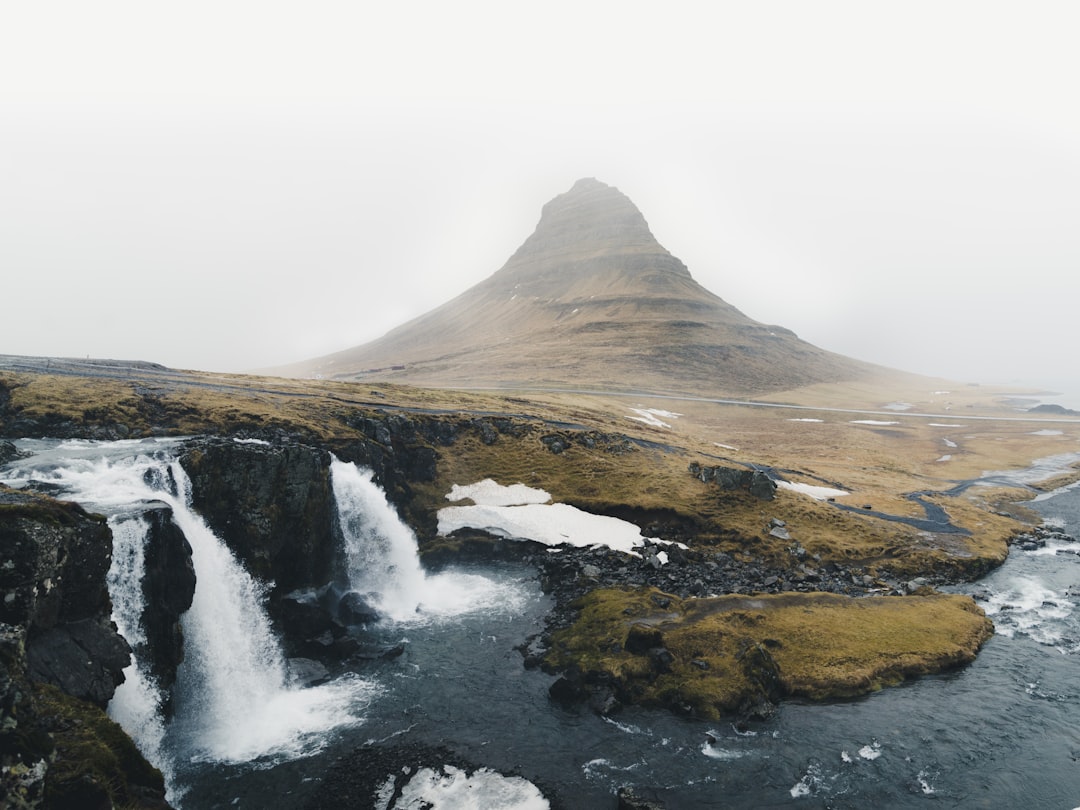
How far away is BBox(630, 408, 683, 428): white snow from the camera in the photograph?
137 meters

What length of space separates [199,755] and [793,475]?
79.2m

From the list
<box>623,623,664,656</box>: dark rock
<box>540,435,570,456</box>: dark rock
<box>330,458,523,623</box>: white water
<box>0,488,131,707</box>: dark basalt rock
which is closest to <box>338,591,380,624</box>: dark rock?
<box>330,458,523,623</box>: white water

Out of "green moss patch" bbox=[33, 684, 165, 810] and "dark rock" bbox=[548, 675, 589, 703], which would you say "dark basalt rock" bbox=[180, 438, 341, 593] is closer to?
"green moss patch" bbox=[33, 684, 165, 810]

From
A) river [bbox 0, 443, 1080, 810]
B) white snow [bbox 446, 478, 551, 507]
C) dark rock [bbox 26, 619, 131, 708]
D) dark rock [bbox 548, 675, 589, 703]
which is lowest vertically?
river [bbox 0, 443, 1080, 810]

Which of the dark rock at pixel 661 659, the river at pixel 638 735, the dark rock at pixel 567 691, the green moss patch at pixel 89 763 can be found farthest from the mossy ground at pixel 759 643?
the green moss patch at pixel 89 763

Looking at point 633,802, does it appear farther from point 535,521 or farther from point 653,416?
point 653,416

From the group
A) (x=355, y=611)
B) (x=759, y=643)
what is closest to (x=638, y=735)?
(x=759, y=643)

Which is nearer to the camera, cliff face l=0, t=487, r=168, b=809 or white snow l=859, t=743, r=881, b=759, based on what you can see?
cliff face l=0, t=487, r=168, b=809

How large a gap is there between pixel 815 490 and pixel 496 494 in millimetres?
44352

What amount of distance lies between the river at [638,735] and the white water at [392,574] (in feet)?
17.9

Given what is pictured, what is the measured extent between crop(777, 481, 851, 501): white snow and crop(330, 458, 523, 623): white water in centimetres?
4361

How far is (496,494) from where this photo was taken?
220ft

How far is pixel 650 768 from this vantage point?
2889 cm

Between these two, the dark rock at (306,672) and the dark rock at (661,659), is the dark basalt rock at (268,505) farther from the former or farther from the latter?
the dark rock at (661,659)
